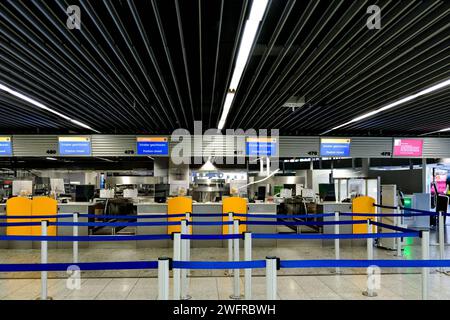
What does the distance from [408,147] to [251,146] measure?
6170mm

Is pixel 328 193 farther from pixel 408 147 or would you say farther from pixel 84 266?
pixel 84 266

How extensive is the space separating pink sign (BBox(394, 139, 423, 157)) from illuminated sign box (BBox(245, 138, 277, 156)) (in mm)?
4771

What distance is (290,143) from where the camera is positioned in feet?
40.3

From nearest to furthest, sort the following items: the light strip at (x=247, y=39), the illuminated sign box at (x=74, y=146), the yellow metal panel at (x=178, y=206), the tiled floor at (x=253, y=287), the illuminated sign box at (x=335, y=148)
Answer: the light strip at (x=247, y=39)
the tiled floor at (x=253, y=287)
the yellow metal panel at (x=178, y=206)
the illuminated sign box at (x=74, y=146)
the illuminated sign box at (x=335, y=148)

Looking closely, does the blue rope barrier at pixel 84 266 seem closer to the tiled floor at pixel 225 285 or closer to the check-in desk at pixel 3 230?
the tiled floor at pixel 225 285

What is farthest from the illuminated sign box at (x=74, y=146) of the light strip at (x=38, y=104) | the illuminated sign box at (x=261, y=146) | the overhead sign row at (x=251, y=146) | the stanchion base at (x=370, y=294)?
the stanchion base at (x=370, y=294)

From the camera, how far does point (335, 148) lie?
12.2 metres

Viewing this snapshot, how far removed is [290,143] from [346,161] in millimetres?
10439

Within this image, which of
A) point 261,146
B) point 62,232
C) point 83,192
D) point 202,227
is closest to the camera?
point 62,232

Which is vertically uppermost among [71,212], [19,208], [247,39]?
[247,39]

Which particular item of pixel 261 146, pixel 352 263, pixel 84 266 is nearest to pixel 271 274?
pixel 352 263

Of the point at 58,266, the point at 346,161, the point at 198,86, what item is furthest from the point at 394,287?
the point at 346,161

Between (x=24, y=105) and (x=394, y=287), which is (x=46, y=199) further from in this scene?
(x=394, y=287)

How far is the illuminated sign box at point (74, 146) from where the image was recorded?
1130cm
